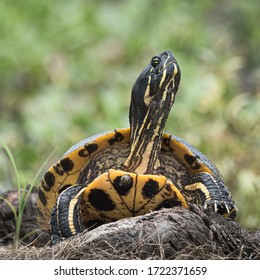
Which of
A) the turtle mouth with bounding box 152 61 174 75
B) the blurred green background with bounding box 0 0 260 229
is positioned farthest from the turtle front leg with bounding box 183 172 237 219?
the blurred green background with bounding box 0 0 260 229

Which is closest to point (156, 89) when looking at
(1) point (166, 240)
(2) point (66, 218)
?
(2) point (66, 218)

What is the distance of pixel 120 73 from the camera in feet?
25.1

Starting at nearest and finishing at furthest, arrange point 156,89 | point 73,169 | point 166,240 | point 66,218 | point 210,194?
point 166,240 → point 66,218 → point 210,194 → point 156,89 → point 73,169

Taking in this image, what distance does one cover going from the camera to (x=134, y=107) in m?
2.96

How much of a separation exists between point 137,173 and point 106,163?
161mm

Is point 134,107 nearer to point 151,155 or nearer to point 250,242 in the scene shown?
point 151,155

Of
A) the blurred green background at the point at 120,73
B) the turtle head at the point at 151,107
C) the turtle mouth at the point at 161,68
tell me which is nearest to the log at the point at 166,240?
the turtle head at the point at 151,107

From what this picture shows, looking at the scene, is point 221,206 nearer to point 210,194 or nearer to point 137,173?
point 210,194

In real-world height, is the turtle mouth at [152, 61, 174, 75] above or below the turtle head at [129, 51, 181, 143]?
above

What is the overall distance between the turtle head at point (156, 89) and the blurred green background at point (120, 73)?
120 cm

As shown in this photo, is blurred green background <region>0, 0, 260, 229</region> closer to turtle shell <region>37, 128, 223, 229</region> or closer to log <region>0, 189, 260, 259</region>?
turtle shell <region>37, 128, 223, 229</region>

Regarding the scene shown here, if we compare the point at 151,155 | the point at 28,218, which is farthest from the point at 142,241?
the point at 28,218

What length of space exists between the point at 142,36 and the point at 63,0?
1985mm

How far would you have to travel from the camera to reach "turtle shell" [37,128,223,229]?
297 cm
